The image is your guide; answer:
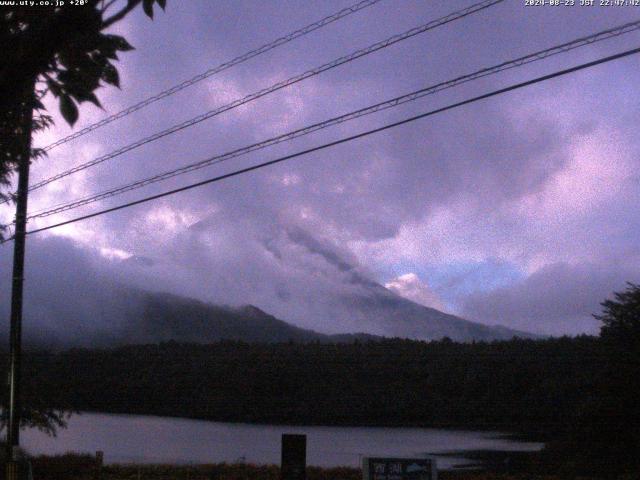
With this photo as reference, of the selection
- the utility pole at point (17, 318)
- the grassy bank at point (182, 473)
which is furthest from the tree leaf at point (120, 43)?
the grassy bank at point (182, 473)

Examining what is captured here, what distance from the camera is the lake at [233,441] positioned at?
116 ft

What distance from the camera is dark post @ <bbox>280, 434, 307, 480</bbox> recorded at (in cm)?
1300

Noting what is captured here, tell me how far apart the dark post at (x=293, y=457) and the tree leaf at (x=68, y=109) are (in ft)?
31.9

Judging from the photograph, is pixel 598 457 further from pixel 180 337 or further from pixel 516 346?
pixel 180 337

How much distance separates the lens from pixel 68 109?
431cm

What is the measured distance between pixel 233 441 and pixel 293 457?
2844 centimetres

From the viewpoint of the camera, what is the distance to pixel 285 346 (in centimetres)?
4431

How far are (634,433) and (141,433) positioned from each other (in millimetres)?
26766

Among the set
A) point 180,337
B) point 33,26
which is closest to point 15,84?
point 33,26

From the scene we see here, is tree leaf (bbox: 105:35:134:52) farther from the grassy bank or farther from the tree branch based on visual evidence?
the grassy bank

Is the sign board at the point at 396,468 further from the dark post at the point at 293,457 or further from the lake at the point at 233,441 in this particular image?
the lake at the point at 233,441

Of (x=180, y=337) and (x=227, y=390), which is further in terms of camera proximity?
(x=180, y=337)

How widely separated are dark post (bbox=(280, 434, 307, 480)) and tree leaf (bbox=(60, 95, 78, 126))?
974cm

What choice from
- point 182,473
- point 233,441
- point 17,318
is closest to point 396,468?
point 17,318
